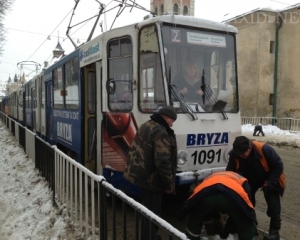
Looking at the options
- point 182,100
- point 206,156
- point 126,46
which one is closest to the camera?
point 182,100

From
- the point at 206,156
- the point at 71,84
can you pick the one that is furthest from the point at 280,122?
the point at 206,156

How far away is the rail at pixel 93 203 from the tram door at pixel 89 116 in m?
0.72

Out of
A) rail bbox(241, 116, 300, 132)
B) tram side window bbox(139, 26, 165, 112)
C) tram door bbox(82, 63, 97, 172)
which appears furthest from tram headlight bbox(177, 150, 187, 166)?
rail bbox(241, 116, 300, 132)

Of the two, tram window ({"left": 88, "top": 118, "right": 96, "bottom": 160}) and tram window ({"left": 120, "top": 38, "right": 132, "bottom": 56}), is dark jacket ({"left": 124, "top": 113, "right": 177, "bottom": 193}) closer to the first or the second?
tram window ({"left": 120, "top": 38, "right": 132, "bottom": 56})

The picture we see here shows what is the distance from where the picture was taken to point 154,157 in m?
3.57

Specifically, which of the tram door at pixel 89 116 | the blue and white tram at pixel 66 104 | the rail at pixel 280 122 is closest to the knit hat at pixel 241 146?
the tram door at pixel 89 116

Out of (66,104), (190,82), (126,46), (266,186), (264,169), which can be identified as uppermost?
(126,46)

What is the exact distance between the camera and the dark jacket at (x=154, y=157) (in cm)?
355

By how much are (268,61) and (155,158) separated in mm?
22609

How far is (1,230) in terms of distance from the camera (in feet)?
14.9

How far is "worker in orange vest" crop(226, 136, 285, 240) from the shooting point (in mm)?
3783

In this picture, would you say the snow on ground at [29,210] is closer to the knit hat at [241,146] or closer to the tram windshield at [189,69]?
the tram windshield at [189,69]

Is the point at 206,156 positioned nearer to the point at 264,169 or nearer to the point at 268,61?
the point at 264,169

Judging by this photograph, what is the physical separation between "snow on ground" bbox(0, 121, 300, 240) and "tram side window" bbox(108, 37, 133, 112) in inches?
72.7
